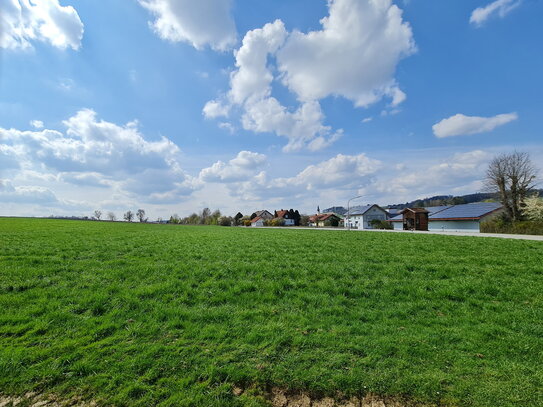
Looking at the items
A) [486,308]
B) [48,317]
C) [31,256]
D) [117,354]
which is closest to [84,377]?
[117,354]

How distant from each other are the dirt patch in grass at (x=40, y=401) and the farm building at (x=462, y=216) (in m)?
53.4

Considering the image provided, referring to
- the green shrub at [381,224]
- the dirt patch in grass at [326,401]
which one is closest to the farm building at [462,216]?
the green shrub at [381,224]

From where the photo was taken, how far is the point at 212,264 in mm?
10156

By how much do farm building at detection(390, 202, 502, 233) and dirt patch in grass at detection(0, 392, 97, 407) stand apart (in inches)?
2103

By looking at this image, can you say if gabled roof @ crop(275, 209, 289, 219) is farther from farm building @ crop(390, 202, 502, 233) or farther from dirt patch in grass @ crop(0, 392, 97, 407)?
dirt patch in grass @ crop(0, 392, 97, 407)

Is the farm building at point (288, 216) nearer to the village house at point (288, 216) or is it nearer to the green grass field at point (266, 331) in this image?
the village house at point (288, 216)

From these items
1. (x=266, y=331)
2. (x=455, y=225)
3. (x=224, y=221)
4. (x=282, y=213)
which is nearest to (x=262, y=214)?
(x=282, y=213)

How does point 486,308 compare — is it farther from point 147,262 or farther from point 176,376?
point 147,262

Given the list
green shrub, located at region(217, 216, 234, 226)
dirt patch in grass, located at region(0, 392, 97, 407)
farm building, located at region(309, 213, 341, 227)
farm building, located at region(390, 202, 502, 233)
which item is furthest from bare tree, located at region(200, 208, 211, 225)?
dirt patch in grass, located at region(0, 392, 97, 407)

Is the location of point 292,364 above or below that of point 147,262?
below

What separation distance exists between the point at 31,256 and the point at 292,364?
1267 centimetres

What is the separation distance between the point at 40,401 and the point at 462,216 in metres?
59.8

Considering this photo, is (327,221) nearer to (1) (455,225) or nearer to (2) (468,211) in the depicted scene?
(1) (455,225)

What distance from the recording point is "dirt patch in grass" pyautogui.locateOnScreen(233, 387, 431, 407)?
3.58 meters
